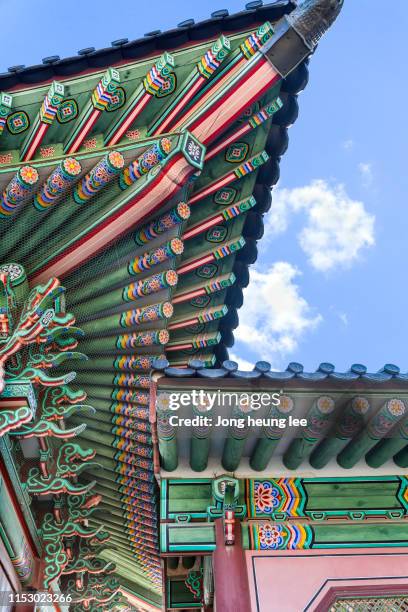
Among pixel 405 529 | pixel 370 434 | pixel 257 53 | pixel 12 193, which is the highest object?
pixel 257 53

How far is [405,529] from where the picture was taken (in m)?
5.24

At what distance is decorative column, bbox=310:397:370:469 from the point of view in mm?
4758

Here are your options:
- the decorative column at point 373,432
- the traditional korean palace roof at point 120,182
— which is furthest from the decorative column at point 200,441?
the decorative column at point 373,432

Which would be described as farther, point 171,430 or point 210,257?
point 210,257

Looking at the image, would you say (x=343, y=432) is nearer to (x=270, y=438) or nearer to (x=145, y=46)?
(x=270, y=438)

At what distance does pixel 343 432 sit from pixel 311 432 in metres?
0.25

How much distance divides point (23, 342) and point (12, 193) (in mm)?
1214

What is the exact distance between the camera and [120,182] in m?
5.51

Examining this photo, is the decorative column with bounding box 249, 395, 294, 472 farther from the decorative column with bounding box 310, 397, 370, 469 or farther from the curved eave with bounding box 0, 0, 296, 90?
the curved eave with bounding box 0, 0, 296, 90

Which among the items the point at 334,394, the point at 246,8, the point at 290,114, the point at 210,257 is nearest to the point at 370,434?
the point at 334,394

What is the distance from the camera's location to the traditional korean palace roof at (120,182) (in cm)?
531

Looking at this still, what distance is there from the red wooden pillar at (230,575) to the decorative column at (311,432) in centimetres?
69

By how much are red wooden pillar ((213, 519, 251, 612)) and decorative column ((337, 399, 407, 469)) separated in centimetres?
106

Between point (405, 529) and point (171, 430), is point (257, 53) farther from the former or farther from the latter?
point (405, 529)
